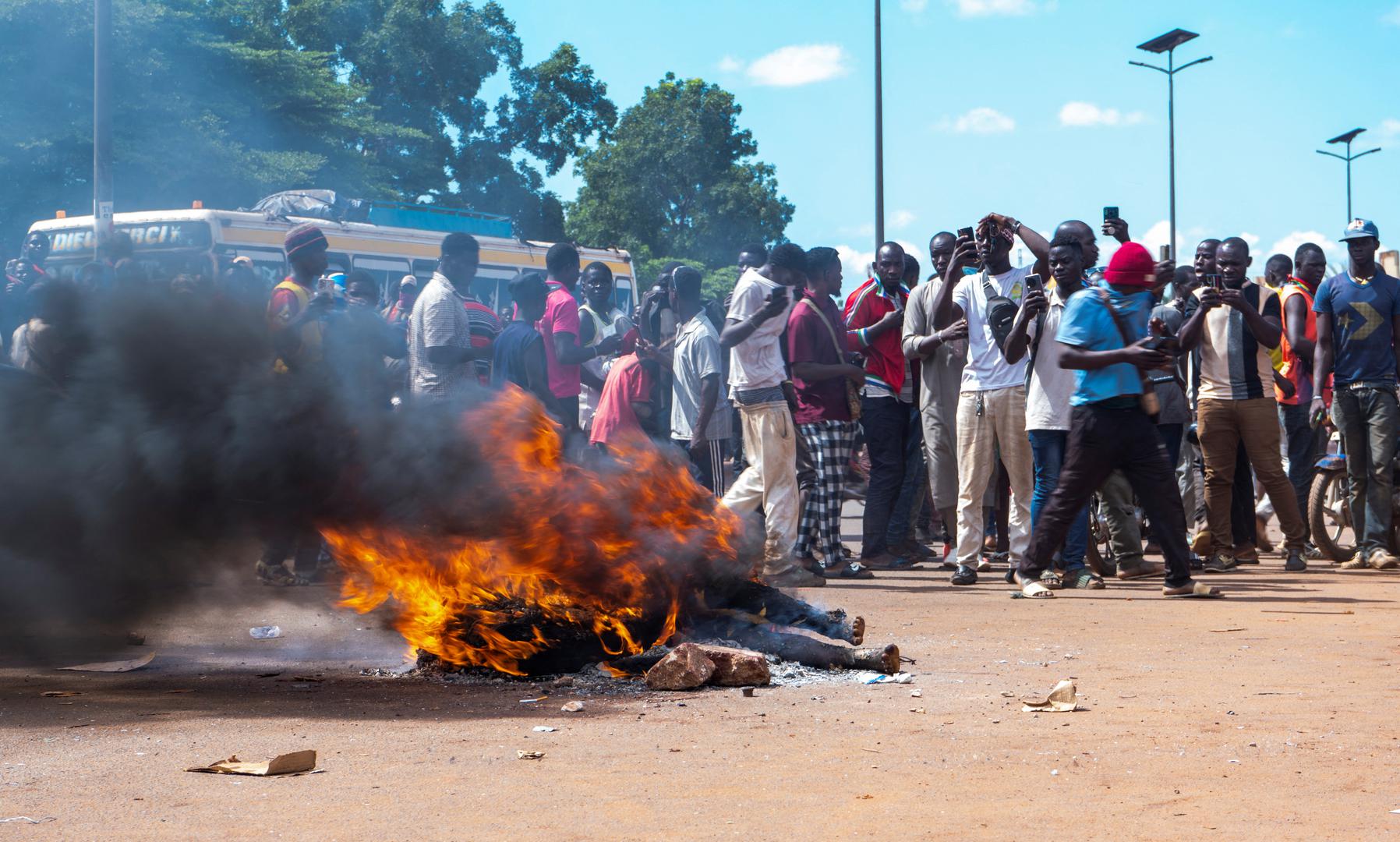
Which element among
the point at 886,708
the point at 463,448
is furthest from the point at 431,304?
the point at 886,708

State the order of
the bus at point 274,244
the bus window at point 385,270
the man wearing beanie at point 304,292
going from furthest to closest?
the bus window at point 385,270 < the bus at point 274,244 < the man wearing beanie at point 304,292

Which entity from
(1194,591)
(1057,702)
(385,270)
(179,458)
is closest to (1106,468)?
(1194,591)

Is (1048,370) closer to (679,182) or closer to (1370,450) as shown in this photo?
(1370,450)

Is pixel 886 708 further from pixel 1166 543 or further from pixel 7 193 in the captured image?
pixel 7 193

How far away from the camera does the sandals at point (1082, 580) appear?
9250 millimetres

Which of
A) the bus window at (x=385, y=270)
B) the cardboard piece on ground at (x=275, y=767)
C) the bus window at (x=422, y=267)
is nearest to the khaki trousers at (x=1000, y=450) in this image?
the cardboard piece on ground at (x=275, y=767)

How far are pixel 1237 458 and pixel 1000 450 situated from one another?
2118 millimetres

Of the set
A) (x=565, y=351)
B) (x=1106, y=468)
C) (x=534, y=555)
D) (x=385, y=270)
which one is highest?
(x=385, y=270)

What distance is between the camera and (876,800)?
156 inches

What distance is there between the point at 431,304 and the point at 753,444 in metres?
2.17

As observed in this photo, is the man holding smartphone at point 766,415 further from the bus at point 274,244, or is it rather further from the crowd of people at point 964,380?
the bus at point 274,244

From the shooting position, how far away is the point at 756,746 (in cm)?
469

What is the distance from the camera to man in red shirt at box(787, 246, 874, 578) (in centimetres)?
971

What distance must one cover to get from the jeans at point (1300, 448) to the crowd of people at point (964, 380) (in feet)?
0.06
